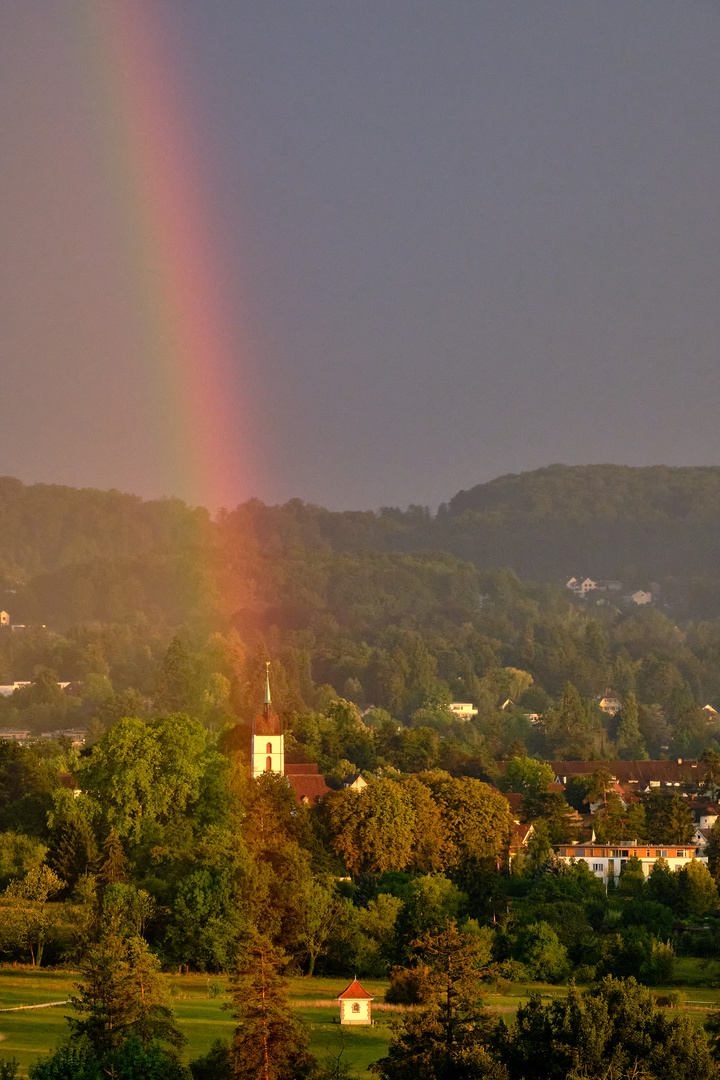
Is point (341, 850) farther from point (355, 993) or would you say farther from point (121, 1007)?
point (121, 1007)

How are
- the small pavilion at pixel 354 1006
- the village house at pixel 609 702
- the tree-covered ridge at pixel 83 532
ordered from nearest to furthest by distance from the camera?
the small pavilion at pixel 354 1006 < the village house at pixel 609 702 < the tree-covered ridge at pixel 83 532

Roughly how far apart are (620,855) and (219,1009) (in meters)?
16.9

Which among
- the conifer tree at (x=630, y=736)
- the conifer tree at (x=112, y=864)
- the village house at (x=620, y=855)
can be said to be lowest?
the conifer tree at (x=112, y=864)

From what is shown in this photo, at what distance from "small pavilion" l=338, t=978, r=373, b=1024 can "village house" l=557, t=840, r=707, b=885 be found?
14354mm

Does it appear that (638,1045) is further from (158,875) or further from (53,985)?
(158,875)

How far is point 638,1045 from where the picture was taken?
22.5 metres

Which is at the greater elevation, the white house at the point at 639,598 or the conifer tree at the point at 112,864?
the white house at the point at 639,598

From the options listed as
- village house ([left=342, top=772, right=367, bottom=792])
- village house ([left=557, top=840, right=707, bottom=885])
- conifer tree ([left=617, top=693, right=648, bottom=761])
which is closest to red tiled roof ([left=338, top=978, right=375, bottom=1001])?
village house ([left=557, top=840, right=707, bottom=885])

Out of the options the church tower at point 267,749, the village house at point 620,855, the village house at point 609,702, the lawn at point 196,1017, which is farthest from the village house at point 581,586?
the lawn at point 196,1017

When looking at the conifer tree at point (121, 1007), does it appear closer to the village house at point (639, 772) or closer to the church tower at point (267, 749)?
the church tower at point (267, 749)

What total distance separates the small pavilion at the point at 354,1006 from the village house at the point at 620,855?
565 inches

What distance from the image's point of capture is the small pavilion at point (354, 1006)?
31.8 meters

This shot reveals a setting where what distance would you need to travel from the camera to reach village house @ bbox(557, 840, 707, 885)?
45438mm

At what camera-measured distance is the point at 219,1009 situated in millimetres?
32250
